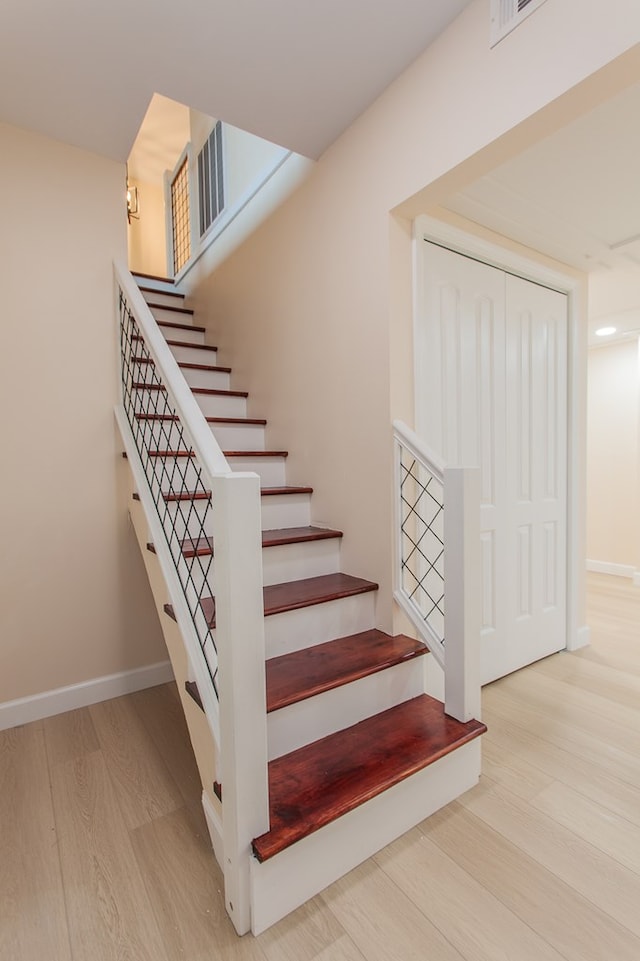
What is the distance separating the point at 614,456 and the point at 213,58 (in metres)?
4.75

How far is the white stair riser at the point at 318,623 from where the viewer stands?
5.78 feet

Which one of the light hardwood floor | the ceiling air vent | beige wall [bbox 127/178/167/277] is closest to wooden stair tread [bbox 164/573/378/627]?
the light hardwood floor

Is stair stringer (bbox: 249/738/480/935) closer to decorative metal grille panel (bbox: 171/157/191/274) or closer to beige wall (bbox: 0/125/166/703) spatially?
beige wall (bbox: 0/125/166/703)

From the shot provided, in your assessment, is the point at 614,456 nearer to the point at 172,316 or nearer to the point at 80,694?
the point at 172,316

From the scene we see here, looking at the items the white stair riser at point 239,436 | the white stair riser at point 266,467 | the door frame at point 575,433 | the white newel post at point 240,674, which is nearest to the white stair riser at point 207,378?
the white stair riser at point 239,436

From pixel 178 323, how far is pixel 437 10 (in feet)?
8.93

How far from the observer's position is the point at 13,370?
6.81 ft

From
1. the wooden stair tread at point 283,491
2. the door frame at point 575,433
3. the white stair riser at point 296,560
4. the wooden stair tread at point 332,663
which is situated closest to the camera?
the wooden stair tread at point 332,663

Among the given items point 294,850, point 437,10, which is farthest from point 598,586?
point 437,10

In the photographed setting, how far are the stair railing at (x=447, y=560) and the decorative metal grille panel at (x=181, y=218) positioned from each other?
3347 millimetres

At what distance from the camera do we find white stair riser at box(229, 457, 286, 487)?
8.26ft

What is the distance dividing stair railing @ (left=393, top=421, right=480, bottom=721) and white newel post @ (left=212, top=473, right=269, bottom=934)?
777 mm

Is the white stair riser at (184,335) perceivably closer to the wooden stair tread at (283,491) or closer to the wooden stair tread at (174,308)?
the wooden stair tread at (174,308)

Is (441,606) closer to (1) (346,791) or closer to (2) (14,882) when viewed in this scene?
(1) (346,791)
